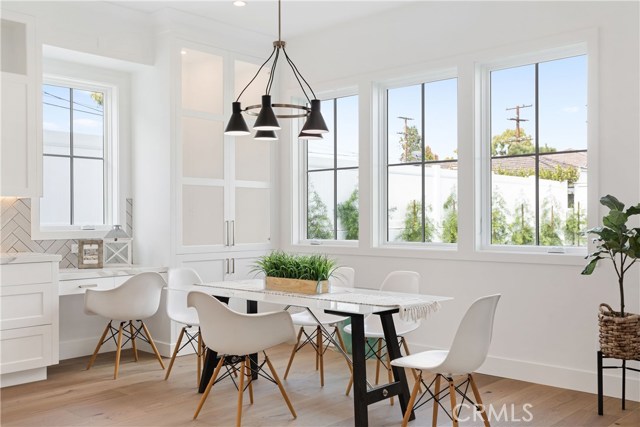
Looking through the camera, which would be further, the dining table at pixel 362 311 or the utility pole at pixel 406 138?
the utility pole at pixel 406 138

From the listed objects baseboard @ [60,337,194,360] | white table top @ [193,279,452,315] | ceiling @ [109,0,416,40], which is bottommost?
baseboard @ [60,337,194,360]

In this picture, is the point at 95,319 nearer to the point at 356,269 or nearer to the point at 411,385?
the point at 356,269

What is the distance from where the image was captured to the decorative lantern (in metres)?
5.14

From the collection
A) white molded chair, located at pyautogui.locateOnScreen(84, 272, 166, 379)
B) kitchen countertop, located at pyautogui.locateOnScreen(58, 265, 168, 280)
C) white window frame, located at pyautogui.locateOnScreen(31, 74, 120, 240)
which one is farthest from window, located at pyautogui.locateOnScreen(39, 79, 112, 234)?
white molded chair, located at pyautogui.locateOnScreen(84, 272, 166, 379)

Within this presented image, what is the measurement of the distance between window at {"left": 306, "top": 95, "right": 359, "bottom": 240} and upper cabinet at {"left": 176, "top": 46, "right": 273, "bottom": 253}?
0.43m

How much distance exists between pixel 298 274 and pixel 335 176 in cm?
209

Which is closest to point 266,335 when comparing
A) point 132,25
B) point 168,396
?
point 168,396

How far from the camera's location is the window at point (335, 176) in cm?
558

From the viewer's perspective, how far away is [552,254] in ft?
13.7

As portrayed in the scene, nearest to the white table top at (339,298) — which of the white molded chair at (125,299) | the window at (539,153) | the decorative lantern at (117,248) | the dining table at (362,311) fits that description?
the dining table at (362,311)

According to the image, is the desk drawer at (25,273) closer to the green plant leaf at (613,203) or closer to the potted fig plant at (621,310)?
the potted fig plant at (621,310)

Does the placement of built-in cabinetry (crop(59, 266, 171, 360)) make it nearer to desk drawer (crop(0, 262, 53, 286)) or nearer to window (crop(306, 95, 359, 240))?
desk drawer (crop(0, 262, 53, 286))

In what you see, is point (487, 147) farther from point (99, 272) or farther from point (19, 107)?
point (19, 107)

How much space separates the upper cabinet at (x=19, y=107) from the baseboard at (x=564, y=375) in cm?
365
